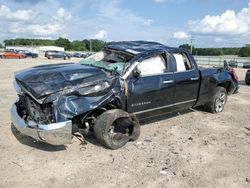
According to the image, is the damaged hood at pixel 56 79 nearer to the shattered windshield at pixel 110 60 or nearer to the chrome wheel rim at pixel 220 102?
the shattered windshield at pixel 110 60

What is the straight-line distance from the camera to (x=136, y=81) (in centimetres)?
636

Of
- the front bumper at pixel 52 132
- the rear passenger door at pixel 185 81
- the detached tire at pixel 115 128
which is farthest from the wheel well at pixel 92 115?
the rear passenger door at pixel 185 81

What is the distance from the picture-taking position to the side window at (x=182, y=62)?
756 cm

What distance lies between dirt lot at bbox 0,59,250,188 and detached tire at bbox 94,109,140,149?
152 millimetres

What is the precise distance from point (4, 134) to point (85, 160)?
83.4 inches

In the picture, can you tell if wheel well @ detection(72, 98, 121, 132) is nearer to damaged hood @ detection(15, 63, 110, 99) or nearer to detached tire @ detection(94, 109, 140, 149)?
detached tire @ detection(94, 109, 140, 149)

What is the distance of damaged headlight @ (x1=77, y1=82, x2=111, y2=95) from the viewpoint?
5.57 metres

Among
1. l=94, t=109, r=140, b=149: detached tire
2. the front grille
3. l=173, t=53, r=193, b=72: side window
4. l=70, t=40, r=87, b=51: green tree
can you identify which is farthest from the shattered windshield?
l=70, t=40, r=87, b=51: green tree

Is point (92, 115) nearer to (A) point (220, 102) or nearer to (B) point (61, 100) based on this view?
(B) point (61, 100)

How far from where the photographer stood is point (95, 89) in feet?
18.7

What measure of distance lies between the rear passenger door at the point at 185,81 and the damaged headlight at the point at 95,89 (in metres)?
1.99

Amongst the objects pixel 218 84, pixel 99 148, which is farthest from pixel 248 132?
pixel 99 148

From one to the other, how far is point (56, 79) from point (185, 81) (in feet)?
10.3

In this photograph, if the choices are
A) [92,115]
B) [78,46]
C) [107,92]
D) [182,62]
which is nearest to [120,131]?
[92,115]
